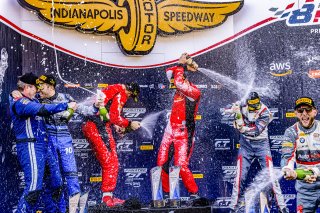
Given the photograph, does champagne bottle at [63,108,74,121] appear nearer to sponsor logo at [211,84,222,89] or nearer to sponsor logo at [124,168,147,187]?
sponsor logo at [124,168,147,187]

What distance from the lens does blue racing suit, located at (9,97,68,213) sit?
21.4 ft

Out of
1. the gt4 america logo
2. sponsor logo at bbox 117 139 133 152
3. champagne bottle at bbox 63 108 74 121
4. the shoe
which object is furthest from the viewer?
the gt4 america logo

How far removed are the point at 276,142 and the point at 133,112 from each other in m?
1.78

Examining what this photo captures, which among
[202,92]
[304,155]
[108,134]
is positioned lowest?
[304,155]

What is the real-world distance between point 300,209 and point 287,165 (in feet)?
1.82

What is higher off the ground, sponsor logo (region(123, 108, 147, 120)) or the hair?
the hair

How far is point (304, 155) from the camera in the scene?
6.93m

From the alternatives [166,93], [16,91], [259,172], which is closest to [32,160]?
[16,91]

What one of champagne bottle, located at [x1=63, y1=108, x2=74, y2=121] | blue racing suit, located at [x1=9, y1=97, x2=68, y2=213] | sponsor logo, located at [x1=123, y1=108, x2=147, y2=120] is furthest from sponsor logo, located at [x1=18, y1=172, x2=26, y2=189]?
sponsor logo, located at [x1=123, y1=108, x2=147, y2=120]

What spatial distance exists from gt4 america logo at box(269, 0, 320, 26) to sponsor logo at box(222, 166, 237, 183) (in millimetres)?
1898

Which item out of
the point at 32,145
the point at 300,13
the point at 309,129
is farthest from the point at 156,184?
the point at 300,13

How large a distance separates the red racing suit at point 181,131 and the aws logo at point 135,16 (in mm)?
504

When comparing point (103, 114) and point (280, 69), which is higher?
point (280, 69)

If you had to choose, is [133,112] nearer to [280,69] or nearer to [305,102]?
[280,69]
